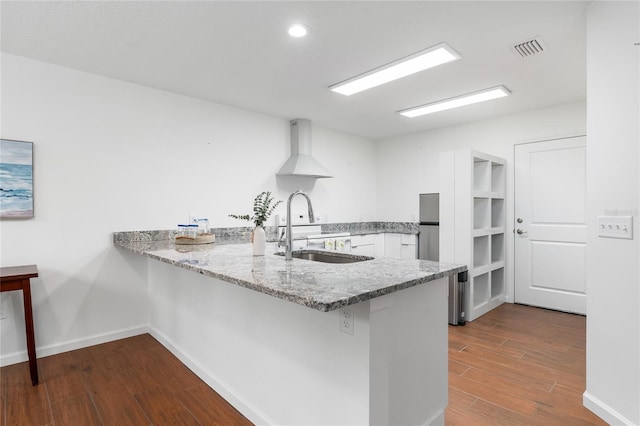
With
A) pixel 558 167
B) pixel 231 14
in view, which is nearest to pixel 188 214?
pixel 231 14

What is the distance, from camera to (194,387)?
7.42ft

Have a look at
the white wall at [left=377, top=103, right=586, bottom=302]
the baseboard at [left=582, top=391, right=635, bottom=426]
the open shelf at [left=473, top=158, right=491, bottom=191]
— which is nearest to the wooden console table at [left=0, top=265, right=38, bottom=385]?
the baseboard at [left=582, top=391, right=635, bottom=426]

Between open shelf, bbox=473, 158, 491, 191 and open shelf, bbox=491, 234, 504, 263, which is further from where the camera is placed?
open shelf, bbox=491, 234, 504, 263

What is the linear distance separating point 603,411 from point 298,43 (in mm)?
3017

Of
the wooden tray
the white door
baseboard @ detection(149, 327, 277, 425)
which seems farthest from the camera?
the white door

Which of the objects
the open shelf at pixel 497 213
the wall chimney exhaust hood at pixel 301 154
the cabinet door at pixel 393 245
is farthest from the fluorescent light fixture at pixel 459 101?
the cabinet door at pixel 393 245

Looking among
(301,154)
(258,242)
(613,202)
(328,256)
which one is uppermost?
(301,154)

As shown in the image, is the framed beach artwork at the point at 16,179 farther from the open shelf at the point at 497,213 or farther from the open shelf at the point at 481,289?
the open shelf at the point at 497,213

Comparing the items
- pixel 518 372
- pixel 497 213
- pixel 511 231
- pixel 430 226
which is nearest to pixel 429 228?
pixel 430 226

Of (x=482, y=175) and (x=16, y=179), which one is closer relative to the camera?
(x=16, y=179)

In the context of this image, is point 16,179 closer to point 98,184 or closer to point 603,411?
point 98,184

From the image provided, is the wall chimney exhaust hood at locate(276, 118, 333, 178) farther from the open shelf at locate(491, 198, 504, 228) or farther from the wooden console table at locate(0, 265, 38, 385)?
the wooden console table at locate(0, 265, 38, 385)

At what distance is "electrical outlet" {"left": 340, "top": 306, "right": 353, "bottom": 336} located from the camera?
136 centimetres

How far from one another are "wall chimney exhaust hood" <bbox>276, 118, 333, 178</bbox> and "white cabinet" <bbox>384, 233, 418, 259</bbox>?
151cm
